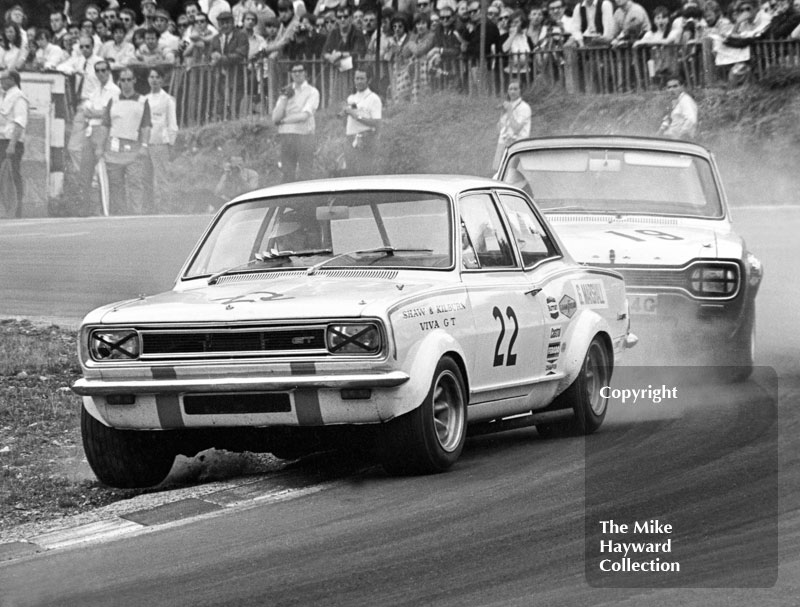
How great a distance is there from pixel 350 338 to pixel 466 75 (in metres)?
18.0

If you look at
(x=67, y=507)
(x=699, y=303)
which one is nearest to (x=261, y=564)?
(x=67, y=507)

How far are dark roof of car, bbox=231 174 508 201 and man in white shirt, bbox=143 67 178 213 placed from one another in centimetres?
1379

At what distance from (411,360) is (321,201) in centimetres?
144

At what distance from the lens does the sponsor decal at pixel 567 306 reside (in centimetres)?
797

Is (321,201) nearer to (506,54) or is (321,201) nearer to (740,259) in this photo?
(740,259)

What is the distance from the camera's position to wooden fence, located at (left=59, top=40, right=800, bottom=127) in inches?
874

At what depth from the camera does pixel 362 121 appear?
69.8 ft

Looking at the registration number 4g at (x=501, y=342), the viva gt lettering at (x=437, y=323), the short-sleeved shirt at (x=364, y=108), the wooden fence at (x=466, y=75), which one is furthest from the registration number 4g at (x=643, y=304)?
the wooden fence at (x=466, y=75)

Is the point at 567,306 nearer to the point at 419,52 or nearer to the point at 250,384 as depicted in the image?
the point at 250,384

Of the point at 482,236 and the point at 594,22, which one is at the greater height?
the point at 594,22

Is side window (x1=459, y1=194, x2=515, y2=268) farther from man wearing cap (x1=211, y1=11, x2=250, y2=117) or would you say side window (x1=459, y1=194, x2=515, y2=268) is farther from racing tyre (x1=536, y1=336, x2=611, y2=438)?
man wearing cap (x1=211, y1=11, x2=250, y2=117)

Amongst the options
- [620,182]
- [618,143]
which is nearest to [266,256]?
[620,182]

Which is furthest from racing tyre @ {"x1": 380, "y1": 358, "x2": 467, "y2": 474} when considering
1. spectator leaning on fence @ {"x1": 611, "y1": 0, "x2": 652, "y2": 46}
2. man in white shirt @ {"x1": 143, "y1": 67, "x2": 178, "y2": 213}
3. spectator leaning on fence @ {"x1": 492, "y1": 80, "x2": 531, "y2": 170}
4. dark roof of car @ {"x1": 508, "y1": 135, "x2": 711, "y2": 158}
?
spectator leaning on fence @ {"x1": 611, "y1": 0, "x2": 652, "y2": 46}

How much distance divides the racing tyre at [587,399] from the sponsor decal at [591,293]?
0.68 ft
